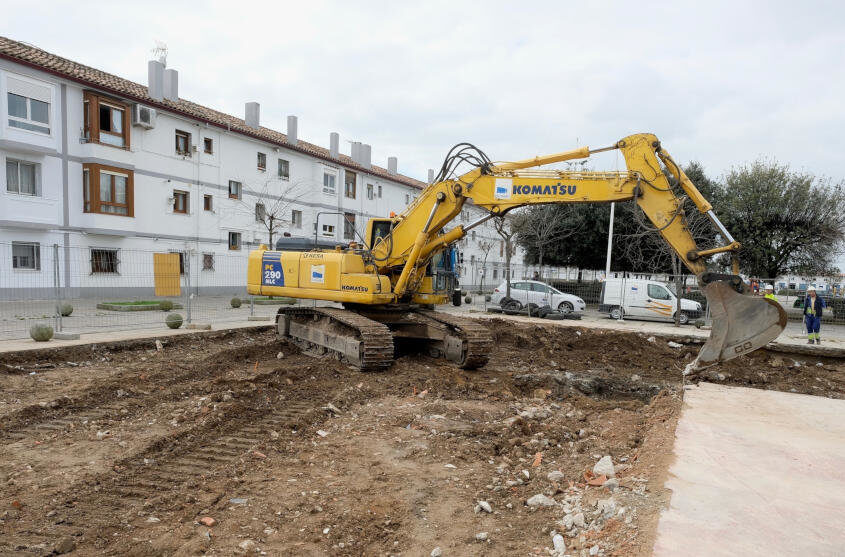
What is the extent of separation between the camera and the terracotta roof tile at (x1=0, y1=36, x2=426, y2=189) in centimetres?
1972

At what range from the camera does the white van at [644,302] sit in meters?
18.6

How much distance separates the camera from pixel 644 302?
18.9 m

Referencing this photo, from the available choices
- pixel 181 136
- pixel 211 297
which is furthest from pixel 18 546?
pixel 181 136

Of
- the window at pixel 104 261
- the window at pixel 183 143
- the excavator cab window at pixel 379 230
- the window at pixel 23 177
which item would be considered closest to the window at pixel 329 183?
the window at pixel 183 143

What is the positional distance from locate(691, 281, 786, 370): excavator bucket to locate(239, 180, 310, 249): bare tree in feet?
79.3

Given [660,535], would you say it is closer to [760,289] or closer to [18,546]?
[18,546]

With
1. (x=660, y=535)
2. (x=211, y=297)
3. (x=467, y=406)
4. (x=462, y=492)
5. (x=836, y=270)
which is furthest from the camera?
(x=836, y=270)

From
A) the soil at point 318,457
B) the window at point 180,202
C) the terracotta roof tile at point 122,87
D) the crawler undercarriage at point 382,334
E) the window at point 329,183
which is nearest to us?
the soil at point 318,457

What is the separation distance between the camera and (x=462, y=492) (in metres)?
4.23

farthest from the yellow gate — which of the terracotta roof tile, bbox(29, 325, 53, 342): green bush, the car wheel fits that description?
the car wheel

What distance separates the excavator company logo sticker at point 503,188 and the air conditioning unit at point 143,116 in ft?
66.6

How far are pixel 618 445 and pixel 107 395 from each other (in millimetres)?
6319

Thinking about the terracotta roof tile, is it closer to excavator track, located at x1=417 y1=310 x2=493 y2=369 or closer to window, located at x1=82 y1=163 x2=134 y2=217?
window, located at x1=82 y1=163 x2=134 y2=217

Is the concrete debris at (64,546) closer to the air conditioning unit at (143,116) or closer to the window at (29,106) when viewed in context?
the window at (29,106)
